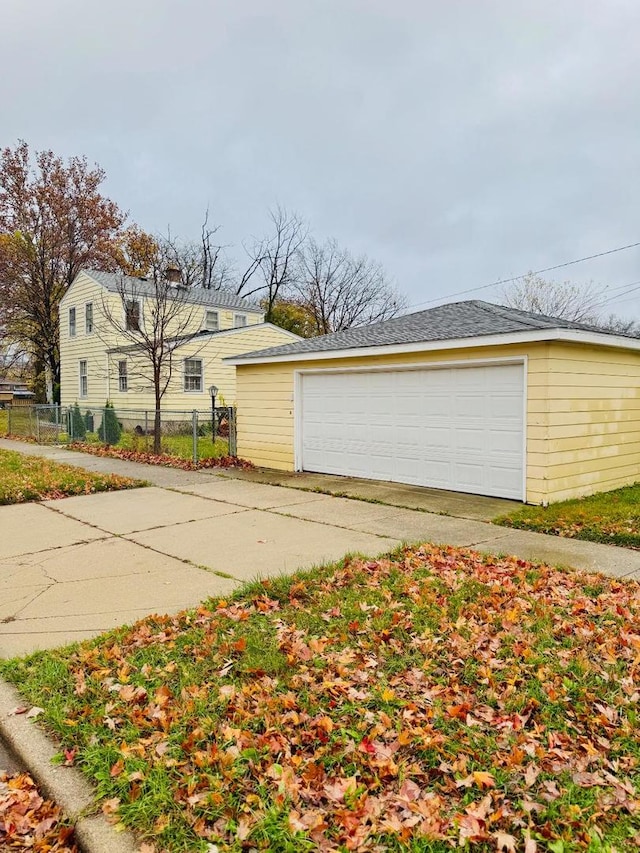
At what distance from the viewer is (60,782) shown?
7.50ft

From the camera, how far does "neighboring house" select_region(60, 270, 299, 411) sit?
64.5 ft

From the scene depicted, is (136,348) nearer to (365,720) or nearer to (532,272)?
(365,720)

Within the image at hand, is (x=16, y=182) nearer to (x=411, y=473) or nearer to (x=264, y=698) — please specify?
(x=411, y=473)

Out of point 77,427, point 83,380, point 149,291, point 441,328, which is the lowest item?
point 77,427

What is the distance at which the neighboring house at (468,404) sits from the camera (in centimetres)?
769

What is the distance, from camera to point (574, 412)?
7945mm

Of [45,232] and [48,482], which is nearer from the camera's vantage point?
[48,482]

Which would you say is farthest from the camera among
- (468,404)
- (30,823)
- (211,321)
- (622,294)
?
(622,294)

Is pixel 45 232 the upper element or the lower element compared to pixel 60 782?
upper

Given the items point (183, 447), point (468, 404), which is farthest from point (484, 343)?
point (183, 447)

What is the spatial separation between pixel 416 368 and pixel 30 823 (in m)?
8.00

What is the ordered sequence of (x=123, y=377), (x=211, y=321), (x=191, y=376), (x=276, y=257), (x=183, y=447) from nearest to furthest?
(x=183, y=447) < (x=191, y=376) < (x=123, y=377) < (x=211, y=321) < (x=276, y=257)

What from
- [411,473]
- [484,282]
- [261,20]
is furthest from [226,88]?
[484,282]

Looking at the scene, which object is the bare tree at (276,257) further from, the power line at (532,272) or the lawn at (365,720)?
the lawn at (365,720)
